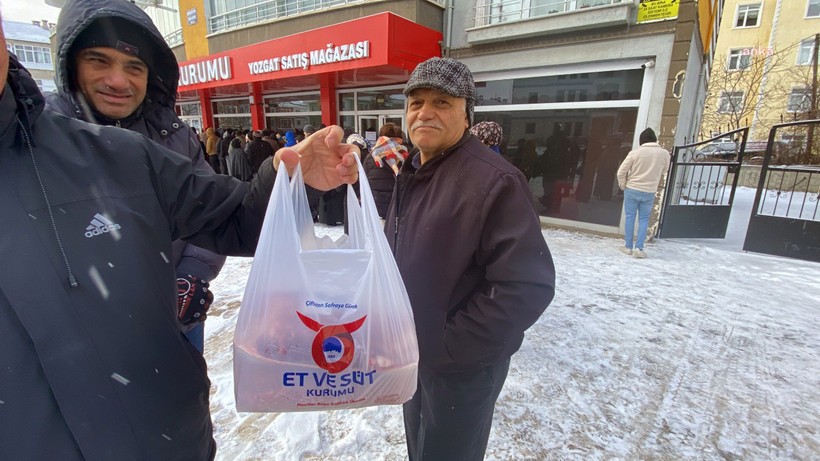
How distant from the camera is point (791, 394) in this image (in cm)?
265

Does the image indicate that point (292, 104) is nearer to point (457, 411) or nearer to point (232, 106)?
point (232, 106)

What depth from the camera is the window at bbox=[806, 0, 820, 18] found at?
22.8 meters

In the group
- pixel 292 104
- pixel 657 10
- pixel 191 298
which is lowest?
pixel 191 298

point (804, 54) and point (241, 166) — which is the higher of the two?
point (804, 54)

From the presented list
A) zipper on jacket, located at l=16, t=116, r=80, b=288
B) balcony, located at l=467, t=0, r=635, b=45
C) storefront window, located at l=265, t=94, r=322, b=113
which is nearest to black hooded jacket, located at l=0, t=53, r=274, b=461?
zipper on jacket, located at l=16, t=116, r=80, b=288

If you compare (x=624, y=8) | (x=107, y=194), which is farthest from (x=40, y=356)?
(x=624, y=8)

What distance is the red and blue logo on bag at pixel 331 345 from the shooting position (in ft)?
3.30

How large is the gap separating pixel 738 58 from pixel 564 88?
2847cm

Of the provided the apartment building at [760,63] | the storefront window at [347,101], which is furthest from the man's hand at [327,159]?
the apartment building at [760,63]

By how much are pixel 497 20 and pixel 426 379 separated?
7452 millimetres

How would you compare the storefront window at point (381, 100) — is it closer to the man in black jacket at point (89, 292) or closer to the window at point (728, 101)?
the man in black jacket at point (89, 292)

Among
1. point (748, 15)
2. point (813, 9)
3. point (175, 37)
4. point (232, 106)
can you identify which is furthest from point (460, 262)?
point (748, 15)

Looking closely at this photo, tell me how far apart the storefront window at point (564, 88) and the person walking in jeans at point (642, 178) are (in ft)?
4.00

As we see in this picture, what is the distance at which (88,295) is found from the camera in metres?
0.81
